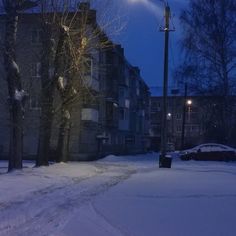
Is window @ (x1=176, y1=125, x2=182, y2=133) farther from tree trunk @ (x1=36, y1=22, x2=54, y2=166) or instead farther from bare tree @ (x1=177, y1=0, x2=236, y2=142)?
tree trunk @ (x1=36, y1=22, x2=54, y2=166)

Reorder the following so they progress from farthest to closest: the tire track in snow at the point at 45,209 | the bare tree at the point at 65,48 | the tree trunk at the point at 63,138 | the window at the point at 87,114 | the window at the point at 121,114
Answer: the window at the point at 121,114 → the window at the point at 87,114 → the tree trunk at the point at 63,138 → the bare tree at the point at 65,48 → the tire track in snow at the point at 45,209

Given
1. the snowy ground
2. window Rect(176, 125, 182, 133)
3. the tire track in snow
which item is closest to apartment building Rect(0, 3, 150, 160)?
the snowy ground

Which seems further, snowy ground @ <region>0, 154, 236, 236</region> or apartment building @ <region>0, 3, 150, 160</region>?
apartment building @ <region>0, 3, 150, 160</region>

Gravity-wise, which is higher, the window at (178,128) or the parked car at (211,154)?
the window at (178,128)

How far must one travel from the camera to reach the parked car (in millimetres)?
48844

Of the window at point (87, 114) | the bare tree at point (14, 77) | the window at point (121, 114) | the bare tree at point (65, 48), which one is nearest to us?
the bare tree at point (14, 77)

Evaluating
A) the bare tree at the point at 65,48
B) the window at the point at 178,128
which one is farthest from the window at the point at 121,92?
the window at the point at 178,128

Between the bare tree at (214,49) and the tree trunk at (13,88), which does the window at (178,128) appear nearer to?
the bare tree at (214,49)

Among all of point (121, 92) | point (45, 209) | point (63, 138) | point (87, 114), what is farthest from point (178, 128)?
point (45, 209)

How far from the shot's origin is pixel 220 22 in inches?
1944

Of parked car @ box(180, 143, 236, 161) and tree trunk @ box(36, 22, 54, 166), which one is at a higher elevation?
tree trunk @ box(36, 22, 54, 166)

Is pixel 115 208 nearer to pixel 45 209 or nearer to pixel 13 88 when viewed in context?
pixel 45 209

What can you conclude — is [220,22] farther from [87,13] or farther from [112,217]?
[112,217]

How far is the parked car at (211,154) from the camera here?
4884cm
